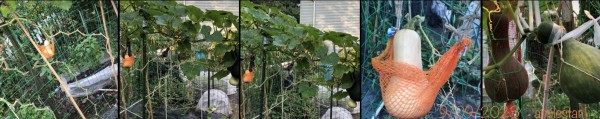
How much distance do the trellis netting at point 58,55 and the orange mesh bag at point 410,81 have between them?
1492 mm

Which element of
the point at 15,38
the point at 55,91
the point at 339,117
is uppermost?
the point at 15,38

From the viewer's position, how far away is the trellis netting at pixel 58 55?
412 centimetres

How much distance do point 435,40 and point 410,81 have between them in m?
0.28

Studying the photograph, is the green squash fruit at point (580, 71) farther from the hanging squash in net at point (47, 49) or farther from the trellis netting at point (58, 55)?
the hanging squash in net at point (47, 49)

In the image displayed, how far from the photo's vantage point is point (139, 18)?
439cm

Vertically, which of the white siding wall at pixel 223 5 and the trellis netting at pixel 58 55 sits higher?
the white siding wall at pixel 223 5

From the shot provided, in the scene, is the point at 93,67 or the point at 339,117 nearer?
the point at 93,67

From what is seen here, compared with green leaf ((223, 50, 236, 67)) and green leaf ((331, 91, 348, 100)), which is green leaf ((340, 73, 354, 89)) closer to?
green leaf ((331, 91, 348, 100))

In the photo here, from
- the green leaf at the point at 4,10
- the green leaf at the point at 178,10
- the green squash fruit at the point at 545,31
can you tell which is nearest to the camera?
the green leaf at the point at 4,10

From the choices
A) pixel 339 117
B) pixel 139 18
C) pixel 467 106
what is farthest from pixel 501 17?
pixel 139 18

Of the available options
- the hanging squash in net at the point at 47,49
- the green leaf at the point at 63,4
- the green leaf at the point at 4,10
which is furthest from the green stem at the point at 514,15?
the green leaf at the point at 4,10

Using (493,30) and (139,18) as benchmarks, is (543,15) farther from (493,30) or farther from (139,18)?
(139,18)

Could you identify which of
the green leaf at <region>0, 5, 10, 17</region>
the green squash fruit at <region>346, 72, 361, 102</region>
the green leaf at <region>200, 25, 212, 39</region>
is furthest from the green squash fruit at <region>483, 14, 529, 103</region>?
the green leaf at <region>0, 5, 10, 17</region>

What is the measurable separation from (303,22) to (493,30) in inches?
43.0
